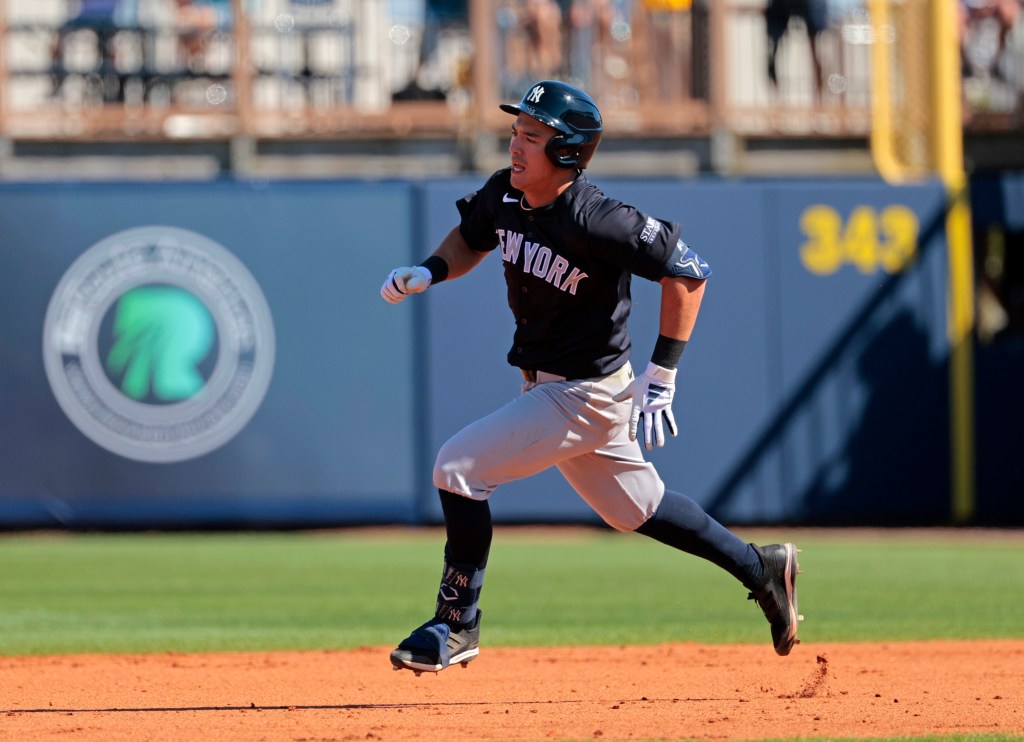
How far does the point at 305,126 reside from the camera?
48.4 ft

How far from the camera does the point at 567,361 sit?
5.56 meters

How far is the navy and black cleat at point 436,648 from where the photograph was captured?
5324 mm

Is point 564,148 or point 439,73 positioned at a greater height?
point 439,73

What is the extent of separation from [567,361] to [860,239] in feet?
28.9

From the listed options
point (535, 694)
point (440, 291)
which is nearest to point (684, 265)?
point (535, 694)

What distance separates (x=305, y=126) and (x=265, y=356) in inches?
103

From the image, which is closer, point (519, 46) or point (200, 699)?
point (200, 699)

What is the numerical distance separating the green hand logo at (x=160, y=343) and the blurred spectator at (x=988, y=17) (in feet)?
25.2

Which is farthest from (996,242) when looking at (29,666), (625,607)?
(29,666)

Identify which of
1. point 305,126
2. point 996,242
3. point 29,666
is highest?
point 305,126

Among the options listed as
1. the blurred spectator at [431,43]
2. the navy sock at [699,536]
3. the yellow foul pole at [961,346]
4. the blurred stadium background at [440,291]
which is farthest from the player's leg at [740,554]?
the blurred spectator at [431,43]

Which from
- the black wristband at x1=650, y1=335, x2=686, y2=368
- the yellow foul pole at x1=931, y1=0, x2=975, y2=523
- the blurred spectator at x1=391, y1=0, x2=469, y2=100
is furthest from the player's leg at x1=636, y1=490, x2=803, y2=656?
the blurred spectator at x1=391, y1=0, x2=469, y2=100

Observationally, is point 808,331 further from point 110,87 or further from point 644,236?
point 644,236

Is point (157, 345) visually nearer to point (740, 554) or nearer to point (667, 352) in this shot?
point (740, 554)
